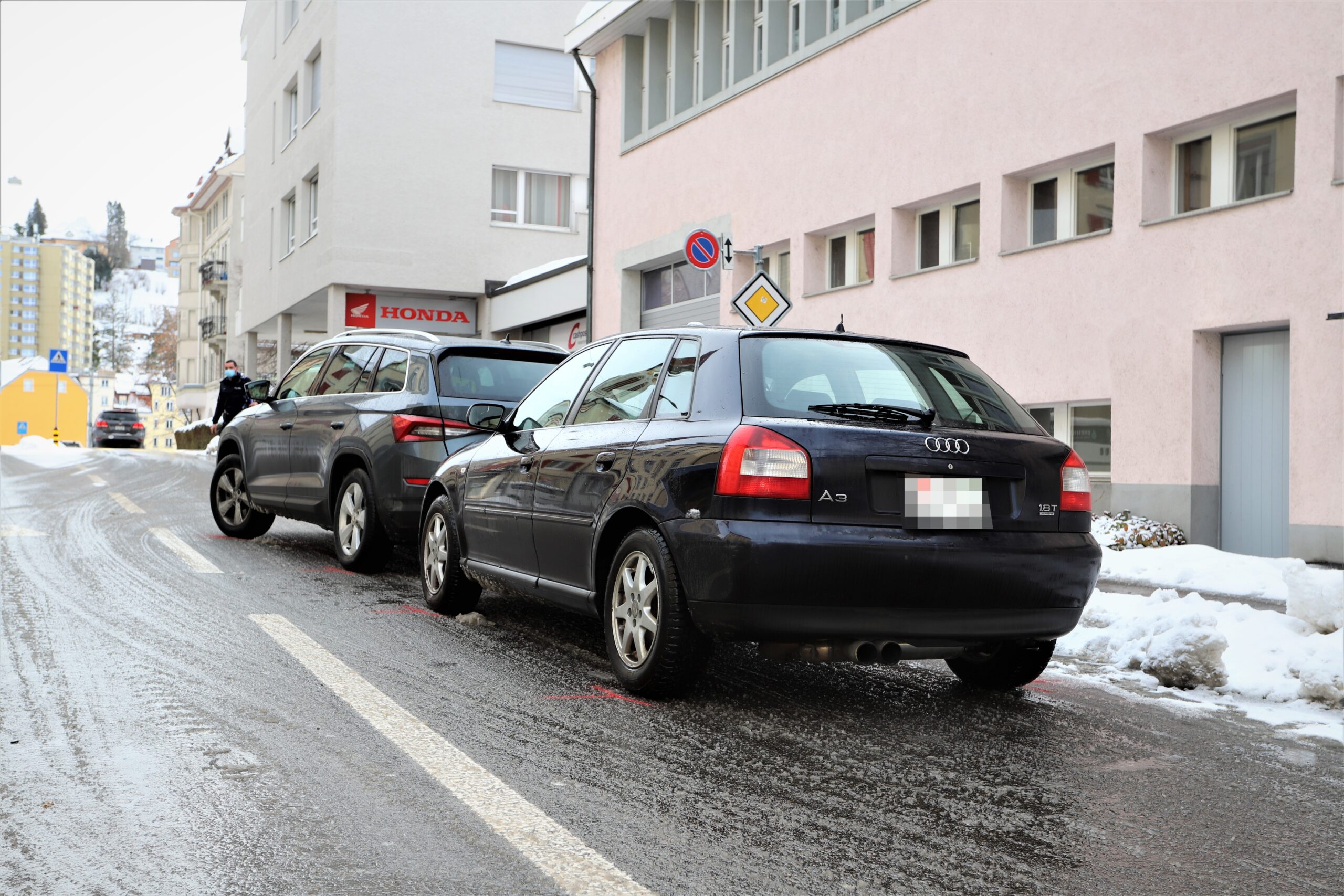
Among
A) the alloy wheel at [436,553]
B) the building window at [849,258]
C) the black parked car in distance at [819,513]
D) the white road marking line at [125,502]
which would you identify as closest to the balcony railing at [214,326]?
the white road marking line at [125,502]

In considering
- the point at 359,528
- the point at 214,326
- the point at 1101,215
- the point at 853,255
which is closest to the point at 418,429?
the point at 359,528

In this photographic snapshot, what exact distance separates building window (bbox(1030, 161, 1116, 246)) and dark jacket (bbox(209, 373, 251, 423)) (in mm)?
12960

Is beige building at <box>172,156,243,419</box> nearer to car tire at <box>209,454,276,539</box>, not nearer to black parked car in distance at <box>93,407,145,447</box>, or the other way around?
black parked car in distance at <box>93,407,145,447</box>

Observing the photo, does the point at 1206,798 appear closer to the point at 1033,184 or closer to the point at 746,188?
the point at 1033,184

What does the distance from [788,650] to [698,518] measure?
618mm

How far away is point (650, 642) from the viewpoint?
17.2 feet

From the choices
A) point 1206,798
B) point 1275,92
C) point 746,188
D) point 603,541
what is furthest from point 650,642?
point 746,188

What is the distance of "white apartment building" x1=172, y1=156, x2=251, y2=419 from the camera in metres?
61.1

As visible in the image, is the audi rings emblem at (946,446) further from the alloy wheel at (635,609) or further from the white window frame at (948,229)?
the white window frame at (948,229)

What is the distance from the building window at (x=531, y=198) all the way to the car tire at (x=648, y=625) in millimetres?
30434

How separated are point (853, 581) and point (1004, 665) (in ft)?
4.74

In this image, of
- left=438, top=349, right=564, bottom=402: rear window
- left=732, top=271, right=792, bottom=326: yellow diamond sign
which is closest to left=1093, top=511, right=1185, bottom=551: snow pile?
left=732, top=271, right=792, bottom=326: yellow diamond sign

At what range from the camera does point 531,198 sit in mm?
35594

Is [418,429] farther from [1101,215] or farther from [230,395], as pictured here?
[230,395]
